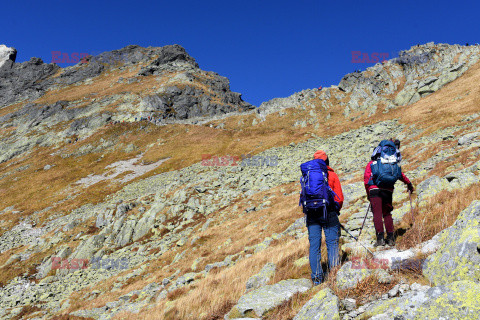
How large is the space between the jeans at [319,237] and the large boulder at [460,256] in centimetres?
201

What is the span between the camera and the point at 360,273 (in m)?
4.37

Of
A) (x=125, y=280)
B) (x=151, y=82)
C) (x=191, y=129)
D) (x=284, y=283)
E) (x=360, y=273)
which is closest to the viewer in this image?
(x=360, y=273)

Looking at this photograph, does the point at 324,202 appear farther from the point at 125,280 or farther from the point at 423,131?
the point at 423,131

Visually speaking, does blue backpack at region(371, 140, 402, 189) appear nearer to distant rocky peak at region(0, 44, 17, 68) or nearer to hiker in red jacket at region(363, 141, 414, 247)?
hiker in red jacket at region(363, 141, 414, 247)

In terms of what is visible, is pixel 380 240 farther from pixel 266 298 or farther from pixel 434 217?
pixel 266 298

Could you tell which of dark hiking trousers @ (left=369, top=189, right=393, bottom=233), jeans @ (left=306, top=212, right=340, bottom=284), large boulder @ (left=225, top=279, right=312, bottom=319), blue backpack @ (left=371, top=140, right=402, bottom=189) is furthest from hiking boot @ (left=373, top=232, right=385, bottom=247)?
large boulder @ (left=225, top=279, right=312, bottom=319)

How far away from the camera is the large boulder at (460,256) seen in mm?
3127

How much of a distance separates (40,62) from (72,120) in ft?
327

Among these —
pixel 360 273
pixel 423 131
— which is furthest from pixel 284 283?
pixel 423 131

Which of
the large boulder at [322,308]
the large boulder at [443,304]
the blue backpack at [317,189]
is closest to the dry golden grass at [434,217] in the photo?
the blue backpack at [317,189]

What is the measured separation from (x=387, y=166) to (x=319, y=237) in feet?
8.45

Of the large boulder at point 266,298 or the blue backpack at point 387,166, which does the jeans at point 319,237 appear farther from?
the blue backpack at point 387,166

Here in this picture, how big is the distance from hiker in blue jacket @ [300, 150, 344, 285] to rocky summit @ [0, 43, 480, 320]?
19.4 inches

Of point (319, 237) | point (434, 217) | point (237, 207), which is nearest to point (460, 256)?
point (319, 237)
